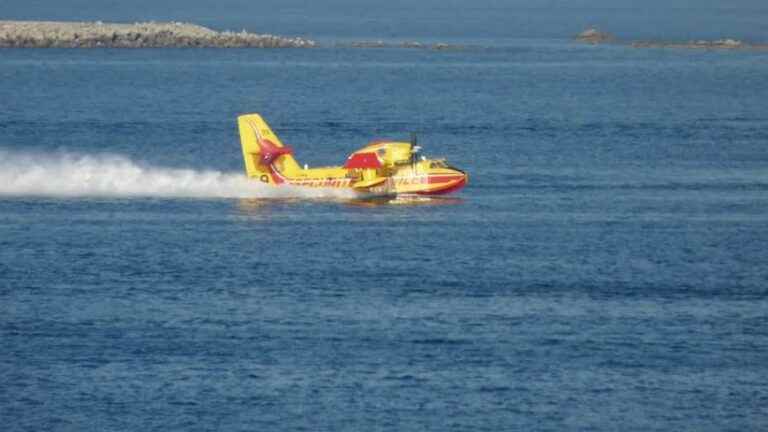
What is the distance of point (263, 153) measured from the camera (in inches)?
3226

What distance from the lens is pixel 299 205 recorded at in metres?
81.4

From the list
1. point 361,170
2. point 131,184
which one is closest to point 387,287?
point 361,170

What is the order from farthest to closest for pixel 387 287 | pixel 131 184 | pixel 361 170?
pixel 131 184, pixel 361 170, pixel 387 287

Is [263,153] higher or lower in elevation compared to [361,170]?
higher

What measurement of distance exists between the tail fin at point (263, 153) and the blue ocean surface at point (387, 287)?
3.77ft

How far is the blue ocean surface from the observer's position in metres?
48.4

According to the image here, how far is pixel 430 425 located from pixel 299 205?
3596 cm

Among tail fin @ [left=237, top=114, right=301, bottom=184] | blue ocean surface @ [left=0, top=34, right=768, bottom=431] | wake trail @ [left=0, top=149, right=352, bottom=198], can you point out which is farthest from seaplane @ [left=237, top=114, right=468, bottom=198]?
blue ocean surface @ [left=0, top=34, right=768, bottom=431]

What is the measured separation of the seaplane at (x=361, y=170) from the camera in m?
81.4

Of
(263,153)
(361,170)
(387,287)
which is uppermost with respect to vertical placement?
(263,153)

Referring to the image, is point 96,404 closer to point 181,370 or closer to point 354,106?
point 181,370

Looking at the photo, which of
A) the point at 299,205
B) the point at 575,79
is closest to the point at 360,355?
the point at 299,205

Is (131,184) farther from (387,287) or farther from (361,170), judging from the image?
(387,287)

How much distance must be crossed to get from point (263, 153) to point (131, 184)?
8.11 m
